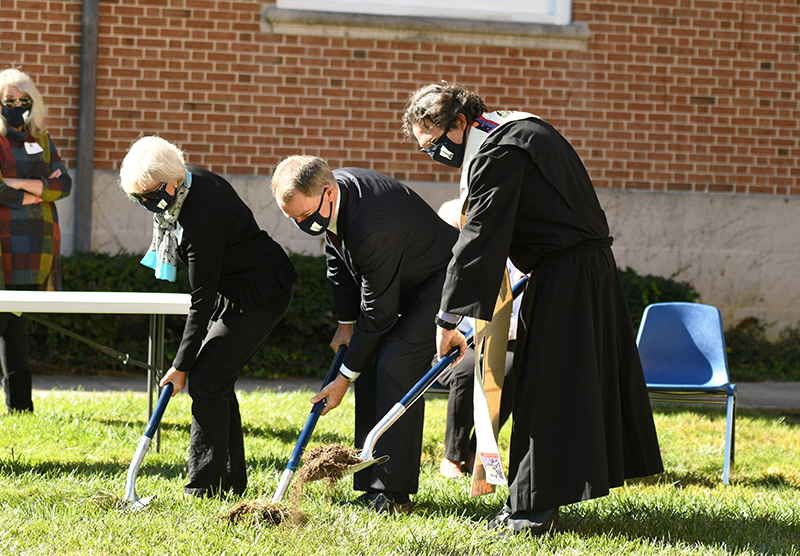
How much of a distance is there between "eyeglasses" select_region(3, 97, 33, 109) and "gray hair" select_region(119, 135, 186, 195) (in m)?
2.24

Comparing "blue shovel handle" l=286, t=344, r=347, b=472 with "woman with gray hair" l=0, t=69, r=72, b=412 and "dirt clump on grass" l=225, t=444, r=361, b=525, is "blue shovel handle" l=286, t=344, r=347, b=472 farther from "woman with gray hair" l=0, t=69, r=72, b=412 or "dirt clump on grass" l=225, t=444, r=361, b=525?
"woman with gray hair" l=0, t=69, r=72, b=412

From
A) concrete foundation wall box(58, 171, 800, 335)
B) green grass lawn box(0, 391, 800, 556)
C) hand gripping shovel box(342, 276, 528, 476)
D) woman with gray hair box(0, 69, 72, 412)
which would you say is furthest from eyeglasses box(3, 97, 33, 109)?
concrete foundation wall box(58, 171, 800, 335)

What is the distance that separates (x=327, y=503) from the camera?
3.74 m

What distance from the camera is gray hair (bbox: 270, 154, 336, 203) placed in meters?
3.43

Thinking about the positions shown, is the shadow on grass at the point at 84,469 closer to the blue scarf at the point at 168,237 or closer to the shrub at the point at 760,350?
the blue scarf at the point at 168,237

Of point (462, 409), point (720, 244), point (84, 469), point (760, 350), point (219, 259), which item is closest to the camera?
point (219, 259)

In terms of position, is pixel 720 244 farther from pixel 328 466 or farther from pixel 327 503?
pixel 328 466

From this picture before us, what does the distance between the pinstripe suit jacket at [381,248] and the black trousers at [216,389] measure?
0.52m

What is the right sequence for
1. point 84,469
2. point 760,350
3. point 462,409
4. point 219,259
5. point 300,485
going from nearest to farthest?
1. point 300,485
2. point 219,259
3. point 84,469
4. point 462,409
5. point 760,350

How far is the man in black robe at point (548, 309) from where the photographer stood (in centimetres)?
336

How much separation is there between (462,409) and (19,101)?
3.36 meters

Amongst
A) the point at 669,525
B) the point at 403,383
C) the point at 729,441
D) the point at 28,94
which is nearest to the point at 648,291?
the point at 729,441

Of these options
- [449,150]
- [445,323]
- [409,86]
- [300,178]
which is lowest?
[445,323]

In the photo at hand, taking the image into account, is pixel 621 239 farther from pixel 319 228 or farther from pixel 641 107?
pixel 319 228
